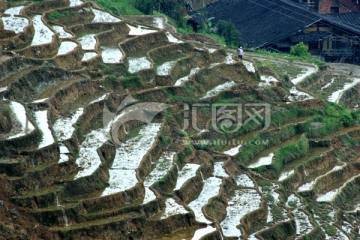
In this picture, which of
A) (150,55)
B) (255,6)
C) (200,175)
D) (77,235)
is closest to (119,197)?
(77,235)

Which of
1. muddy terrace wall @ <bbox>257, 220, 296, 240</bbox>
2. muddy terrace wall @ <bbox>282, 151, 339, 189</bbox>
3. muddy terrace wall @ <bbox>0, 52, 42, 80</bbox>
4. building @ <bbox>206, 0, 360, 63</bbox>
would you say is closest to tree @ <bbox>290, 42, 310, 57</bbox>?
building @ <bbox>206, 0, 360, 63</bbox>

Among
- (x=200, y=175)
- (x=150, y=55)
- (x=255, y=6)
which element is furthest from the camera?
(x=255, y=6)

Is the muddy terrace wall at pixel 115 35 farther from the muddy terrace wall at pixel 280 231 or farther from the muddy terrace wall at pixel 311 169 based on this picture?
the muddy terrace wall at pixel 280 231

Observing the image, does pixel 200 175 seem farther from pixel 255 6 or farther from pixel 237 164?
pixel 255 6

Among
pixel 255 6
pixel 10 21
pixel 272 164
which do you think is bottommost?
pixel 255 6

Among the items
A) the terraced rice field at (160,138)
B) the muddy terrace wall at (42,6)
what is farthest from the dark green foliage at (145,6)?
the muddy terrace wall at (42,6)

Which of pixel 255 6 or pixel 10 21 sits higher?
pixel 10 21
